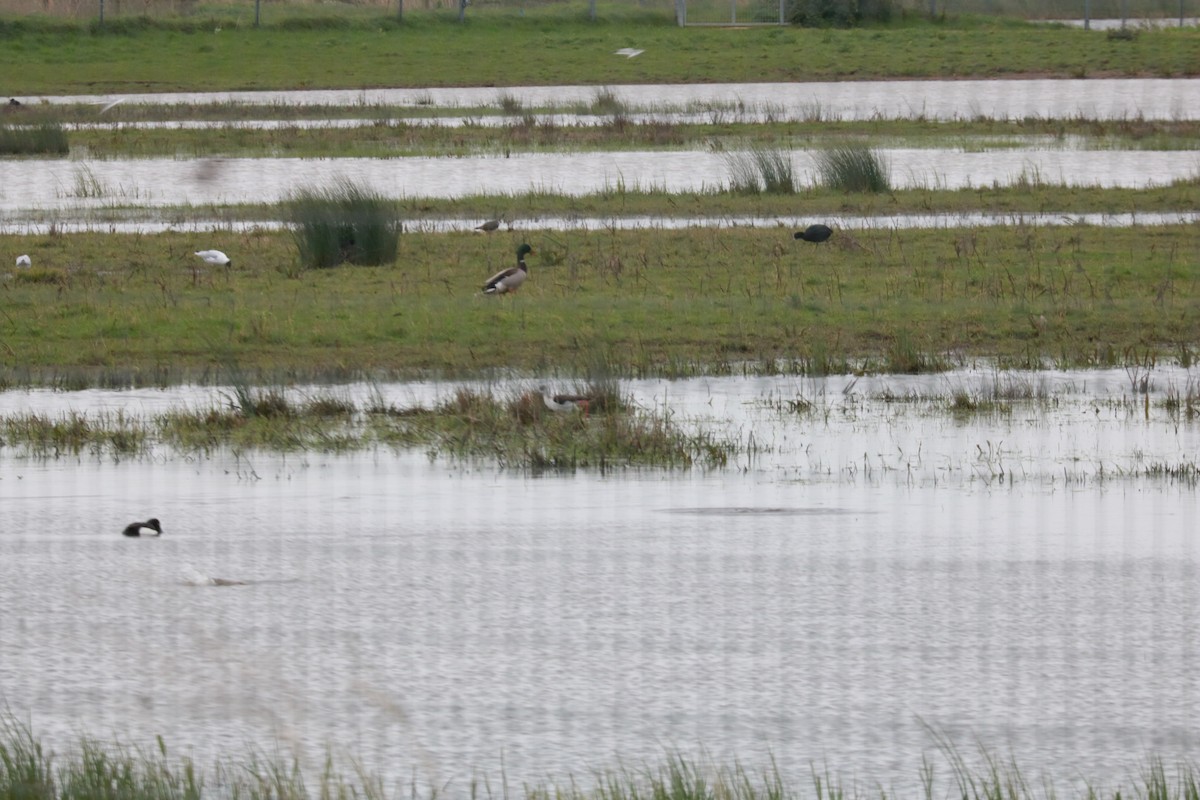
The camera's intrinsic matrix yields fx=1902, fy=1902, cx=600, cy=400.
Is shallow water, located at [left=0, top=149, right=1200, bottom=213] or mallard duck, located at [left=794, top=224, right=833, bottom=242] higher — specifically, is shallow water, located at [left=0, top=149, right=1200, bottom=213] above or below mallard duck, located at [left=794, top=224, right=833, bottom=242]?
above

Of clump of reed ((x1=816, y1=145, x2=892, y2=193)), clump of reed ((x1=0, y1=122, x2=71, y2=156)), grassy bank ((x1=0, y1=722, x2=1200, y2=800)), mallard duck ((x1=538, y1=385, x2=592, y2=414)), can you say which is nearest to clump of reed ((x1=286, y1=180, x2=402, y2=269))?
mallard duck ((x1=538, y1=385, x2=592, y2=414))

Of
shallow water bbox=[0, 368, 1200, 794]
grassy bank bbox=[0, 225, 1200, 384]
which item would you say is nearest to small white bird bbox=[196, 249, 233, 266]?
grassy bank bbox=[0, 225, 1200, 384]

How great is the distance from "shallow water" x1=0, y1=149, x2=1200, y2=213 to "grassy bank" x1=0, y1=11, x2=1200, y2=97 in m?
15.9

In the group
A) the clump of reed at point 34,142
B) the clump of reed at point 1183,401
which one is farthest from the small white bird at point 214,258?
the clump of reed at point 34,142

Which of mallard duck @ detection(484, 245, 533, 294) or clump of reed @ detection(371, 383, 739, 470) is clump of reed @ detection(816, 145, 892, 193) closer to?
mallard duck @ detection(484, 245, 533, 294)

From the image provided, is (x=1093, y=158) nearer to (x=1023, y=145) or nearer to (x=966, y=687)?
(x=1023, y=145)

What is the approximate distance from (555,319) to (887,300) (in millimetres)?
2884

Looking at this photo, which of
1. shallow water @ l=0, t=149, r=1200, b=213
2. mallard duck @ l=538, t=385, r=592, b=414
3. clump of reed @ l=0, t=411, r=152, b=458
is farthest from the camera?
shallow water @ l=0, t=149, r=1200, b=213

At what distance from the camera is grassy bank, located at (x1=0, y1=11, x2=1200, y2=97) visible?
45188 mm

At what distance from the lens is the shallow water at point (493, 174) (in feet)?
82.1

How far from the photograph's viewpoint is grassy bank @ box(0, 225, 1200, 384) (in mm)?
14258

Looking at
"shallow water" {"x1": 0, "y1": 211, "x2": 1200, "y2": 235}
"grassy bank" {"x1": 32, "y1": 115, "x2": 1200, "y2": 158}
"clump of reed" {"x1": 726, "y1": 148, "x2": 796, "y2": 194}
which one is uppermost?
"grassy bank" {"x1": 32, "y1": 115, "x2": 1200, "y2": 158}

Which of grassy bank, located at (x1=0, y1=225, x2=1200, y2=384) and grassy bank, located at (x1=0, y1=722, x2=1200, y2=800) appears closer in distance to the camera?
grassy bank, located at (x1=0, y1=722, x2=1200, y2=800)

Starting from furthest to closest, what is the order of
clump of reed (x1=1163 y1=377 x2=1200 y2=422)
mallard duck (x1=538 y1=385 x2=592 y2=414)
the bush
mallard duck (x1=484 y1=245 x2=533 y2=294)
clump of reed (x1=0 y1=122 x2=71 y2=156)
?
the bush
clump of reed (x1=0 y1=122 x2=71 y2=156)
mallard duck (x1=484 y1=245 x2=533 y2=294)
clump of reed (x1=1163 y1=377 x2=1200 y2=422)
mallard duck (x1=538 y1=385 x2=592 y2=414)
